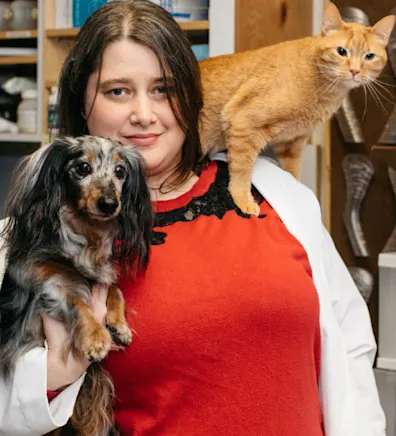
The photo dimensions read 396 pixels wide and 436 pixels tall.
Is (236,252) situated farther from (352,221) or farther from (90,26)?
(352,221)

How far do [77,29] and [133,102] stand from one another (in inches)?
50.3

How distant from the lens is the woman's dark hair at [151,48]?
4.37 feet

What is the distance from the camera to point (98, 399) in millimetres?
1255

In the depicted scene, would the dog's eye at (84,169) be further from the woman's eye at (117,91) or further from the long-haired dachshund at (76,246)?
the woman's eye at (117,91)

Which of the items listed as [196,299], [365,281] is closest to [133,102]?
[196,299]

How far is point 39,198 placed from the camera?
3.86 ft

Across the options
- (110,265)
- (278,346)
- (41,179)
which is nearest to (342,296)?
(278,346)

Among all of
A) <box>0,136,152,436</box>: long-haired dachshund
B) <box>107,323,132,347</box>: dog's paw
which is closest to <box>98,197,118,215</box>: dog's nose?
<box>0,136,152,436</box>: long-haired dachshund

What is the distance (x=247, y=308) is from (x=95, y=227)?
310mm

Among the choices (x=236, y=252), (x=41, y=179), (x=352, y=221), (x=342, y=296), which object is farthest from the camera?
(x=352, y=221)

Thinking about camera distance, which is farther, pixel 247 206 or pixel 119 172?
pixel 247 206

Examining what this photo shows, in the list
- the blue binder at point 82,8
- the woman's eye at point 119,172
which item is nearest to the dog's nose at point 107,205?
the woman's eye at point 119,172

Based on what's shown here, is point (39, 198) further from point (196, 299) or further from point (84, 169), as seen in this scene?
point (196, 299)

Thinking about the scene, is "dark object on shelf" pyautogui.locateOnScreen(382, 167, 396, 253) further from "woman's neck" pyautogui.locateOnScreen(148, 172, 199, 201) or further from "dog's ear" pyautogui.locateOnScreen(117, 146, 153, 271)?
"dog's ear" pyautogui.locateOnScreen(117, 146, 153, 271)
